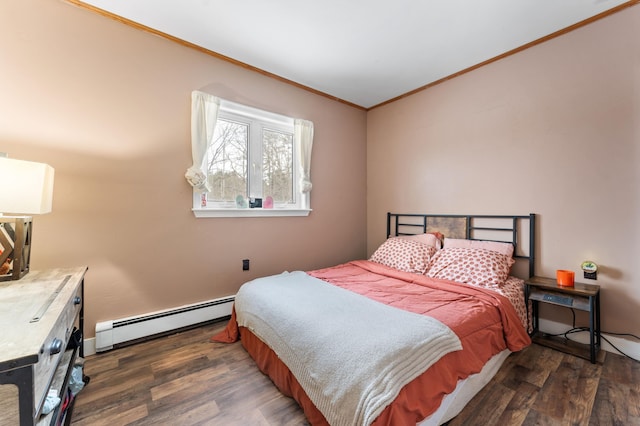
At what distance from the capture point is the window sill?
8.13ft

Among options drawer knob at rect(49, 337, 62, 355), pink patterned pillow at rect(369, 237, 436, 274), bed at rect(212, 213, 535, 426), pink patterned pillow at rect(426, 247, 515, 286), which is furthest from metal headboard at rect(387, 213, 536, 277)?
drawer knob at rect(49, 337, 62, 355)

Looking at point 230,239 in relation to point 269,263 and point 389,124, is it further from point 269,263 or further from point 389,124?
point 389,124

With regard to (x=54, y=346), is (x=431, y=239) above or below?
above

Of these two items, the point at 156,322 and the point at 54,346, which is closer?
the point at 54,346

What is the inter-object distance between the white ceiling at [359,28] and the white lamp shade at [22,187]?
4.65 feet

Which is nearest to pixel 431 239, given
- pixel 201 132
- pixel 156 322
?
pixel 201 132

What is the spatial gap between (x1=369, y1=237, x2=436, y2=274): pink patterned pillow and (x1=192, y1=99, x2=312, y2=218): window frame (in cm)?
101

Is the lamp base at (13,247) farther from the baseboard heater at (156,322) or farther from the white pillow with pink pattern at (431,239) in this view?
the white pillow with pink pattern at (431,239)

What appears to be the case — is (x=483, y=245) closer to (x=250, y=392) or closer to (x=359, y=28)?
(x=359, y=28)

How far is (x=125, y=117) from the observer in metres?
2.14

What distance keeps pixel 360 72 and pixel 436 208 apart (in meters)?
1.73

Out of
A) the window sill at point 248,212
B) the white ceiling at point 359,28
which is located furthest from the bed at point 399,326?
the white ceiling at point 359,28

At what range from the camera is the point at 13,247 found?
54.7 inches

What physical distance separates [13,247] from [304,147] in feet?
7.96
